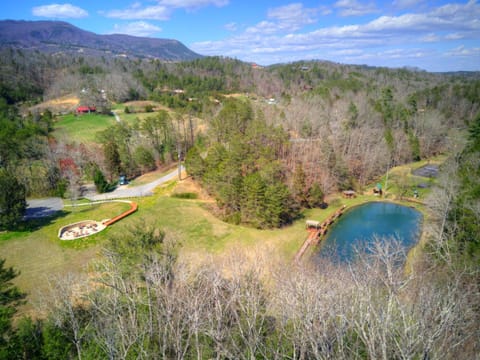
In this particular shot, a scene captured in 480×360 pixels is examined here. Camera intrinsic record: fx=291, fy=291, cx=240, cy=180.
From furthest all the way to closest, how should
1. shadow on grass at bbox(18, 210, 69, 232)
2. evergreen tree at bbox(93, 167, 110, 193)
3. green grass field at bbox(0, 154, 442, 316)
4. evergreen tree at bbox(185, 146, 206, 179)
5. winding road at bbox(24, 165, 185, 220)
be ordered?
evergreen tree at bbox(185, 146, 206, 179)
evergreen tree at bbox(93, 167, 110, 193)
winding road at bbox(24, 165, 185, 220)
shadow on grass at bbox(18, 210, 69, 232)
green grass field at bbox(0, 154, 442, 316)

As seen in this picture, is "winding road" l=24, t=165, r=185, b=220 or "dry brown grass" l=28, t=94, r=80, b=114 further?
"dry brown grass" l=28, t=94, r=80, b=114

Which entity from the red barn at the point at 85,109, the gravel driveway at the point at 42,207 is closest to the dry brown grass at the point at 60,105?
the red barn at the point at 85,109

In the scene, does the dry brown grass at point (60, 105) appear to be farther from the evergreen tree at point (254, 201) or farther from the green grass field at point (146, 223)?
the evergreen tree at point (254, 201)

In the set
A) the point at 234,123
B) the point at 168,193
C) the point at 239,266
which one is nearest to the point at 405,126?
the point at 234,123

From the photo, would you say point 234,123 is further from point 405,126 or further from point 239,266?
point 405,126

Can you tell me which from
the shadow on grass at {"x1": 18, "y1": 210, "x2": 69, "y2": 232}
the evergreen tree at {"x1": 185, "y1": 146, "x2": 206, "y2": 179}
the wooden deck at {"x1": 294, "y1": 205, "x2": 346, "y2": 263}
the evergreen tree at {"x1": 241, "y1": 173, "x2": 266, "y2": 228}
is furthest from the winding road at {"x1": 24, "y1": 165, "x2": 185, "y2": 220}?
the wooden deck at {"x1": 294, "y1": 205, "x2": 346, "y2": 263}

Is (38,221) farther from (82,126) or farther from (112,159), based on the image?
(82,126)

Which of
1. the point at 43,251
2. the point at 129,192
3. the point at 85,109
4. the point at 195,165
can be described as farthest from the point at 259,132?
the point at 85,109

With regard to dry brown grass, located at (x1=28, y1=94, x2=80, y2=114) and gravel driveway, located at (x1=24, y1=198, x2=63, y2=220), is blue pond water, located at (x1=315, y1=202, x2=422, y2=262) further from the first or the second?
dry brown grass, located at (x1=28, y1=94, x2=80, y2=114)
